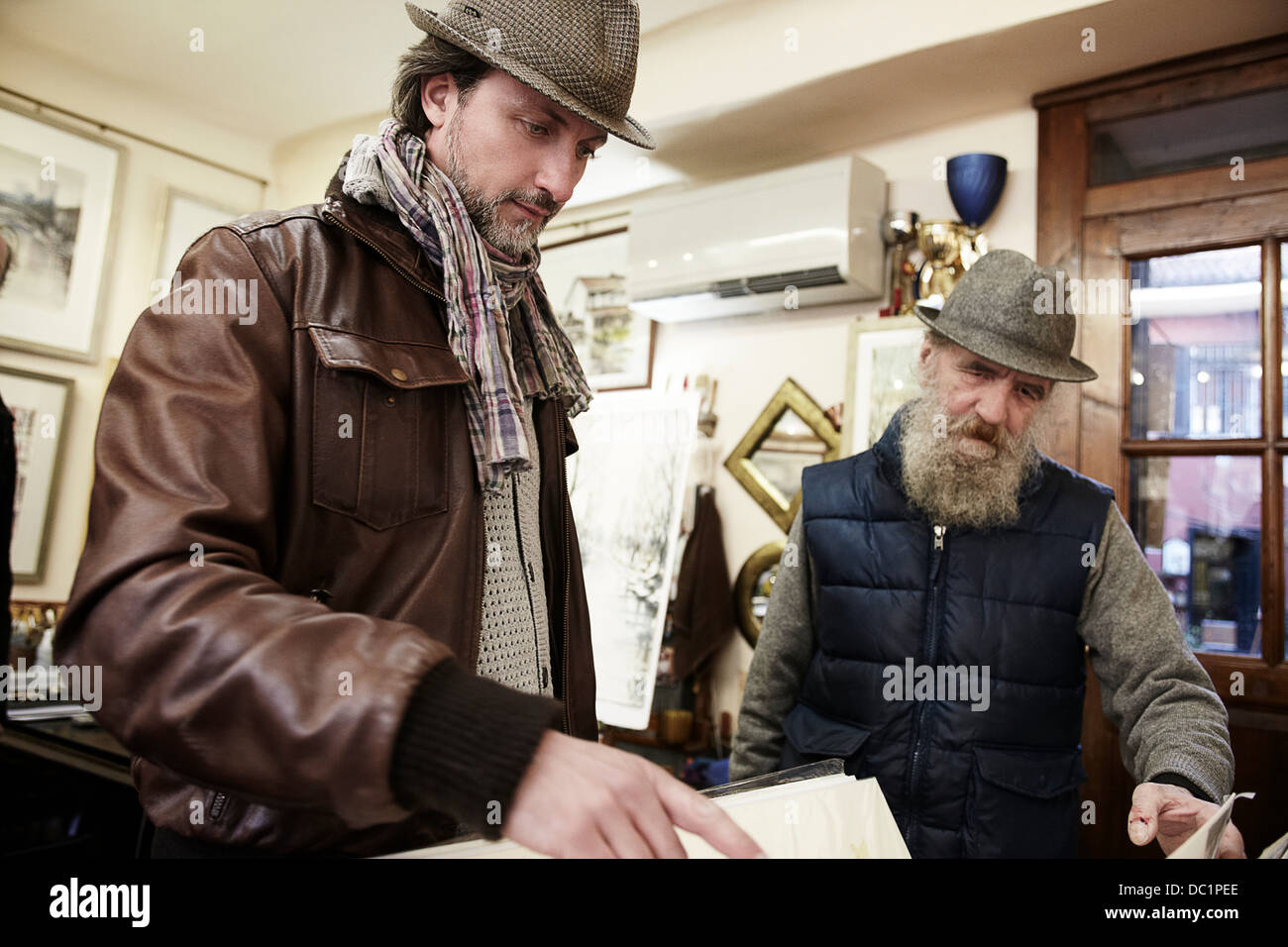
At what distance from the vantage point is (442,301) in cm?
108

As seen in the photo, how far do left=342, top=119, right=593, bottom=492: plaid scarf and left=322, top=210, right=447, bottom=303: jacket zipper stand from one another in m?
0.02

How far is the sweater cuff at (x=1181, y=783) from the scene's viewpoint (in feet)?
4.20

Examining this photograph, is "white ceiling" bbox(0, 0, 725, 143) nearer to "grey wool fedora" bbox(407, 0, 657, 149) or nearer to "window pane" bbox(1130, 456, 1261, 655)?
"window pane" bbox(1130, 456, 1261, 655)

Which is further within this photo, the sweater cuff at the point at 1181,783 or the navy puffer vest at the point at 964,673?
→ the navy puffer vest at the point at 964,673

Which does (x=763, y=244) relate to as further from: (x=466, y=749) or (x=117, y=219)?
(x=117, y=219)

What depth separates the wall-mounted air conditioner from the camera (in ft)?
10.5

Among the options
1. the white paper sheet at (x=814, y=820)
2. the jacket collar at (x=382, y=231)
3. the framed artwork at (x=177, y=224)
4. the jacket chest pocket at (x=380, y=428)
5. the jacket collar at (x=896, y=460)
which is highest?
the framed artwork at (x=177, y=224)

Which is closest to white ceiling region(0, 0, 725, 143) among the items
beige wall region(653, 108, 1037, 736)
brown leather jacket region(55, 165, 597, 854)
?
beige wall region(653, 108, 1037, 736)

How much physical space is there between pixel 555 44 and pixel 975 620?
1253mm

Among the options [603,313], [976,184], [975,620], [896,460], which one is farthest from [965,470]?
[603,313]

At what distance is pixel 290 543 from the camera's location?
872 mm

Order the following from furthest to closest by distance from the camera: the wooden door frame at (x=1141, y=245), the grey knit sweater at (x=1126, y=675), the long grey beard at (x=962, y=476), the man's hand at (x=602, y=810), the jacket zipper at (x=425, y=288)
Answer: the wooden door frame at (x=1141, y=245) → the long grey beard at (x=962, y=476) → the grey knit sweater at (x=1126, y=675) → the jacket zipper at (x=425, y=288) → the man's hand at (x=602, y=810)

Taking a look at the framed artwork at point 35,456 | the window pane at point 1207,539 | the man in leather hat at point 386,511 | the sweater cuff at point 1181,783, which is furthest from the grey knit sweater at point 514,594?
the framed artwork at point 35,456

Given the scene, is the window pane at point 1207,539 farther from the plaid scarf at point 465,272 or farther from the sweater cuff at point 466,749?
the sweater cuff at point 466,749
